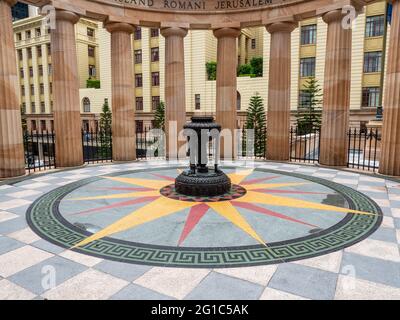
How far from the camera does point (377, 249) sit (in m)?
5.31

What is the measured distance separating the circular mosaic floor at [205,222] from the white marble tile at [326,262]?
0.44 ft

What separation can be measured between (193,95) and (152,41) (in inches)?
403

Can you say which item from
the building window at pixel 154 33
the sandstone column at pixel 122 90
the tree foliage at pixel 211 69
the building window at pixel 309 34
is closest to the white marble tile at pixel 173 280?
the sandstone column at pixel 122 90

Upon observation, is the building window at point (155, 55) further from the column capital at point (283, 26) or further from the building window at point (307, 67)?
the column capital at point (283, 26)

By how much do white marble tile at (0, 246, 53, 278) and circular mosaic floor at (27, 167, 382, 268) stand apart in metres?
0.43

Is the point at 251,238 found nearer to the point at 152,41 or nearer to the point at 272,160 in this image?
the point at 272,160

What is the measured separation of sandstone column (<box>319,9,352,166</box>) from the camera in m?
12.6

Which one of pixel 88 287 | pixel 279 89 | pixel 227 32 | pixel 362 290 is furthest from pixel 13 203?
pixel 227 32

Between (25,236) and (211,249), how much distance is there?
141 inches

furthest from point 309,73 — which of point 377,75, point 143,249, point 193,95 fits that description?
point 143,249

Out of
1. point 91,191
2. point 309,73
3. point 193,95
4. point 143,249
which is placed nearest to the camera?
point 143,249

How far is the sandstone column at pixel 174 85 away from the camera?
50.3ft

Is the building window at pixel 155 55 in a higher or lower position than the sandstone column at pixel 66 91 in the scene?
higher
